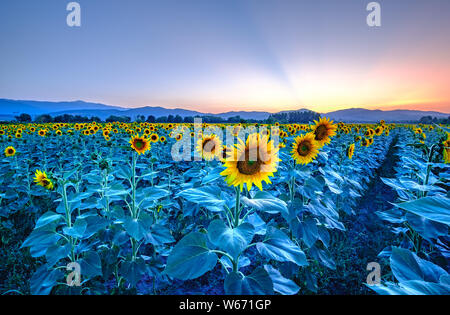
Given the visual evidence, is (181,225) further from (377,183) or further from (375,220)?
(377,183)

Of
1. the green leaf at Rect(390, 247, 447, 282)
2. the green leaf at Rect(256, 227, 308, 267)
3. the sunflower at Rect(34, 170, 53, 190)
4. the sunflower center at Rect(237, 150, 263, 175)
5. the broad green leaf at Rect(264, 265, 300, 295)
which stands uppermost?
the sunflower center at Rect(237, 150, 263, 175)

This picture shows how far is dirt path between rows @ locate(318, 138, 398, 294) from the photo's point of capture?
2.96 meters

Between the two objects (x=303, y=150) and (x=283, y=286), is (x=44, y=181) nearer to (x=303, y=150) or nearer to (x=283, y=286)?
(x=283, y=286)

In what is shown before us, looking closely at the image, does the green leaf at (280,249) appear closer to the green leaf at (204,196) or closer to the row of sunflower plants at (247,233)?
the row of sunflower plants at (247,233)

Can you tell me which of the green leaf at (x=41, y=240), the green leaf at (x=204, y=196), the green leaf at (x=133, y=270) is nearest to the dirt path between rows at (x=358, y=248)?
the green leaf at (x=204, y=196)

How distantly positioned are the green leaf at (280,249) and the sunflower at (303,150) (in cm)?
132

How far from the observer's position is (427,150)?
8.27ft

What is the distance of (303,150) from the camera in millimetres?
2736

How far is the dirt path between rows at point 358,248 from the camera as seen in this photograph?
2.96m

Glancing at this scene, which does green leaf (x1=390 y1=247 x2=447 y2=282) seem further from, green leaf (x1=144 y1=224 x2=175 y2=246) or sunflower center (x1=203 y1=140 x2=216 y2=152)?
sunflower center (x1=203 y1=140 x2=216 y2=152)

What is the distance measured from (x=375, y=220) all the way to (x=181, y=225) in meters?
4.07

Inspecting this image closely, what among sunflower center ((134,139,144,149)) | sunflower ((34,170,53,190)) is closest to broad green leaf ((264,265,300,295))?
sunflower ((34,170,53,190))

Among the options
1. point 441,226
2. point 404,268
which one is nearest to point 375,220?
point 441,226

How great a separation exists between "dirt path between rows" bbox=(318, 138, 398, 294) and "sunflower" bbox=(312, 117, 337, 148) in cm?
101
